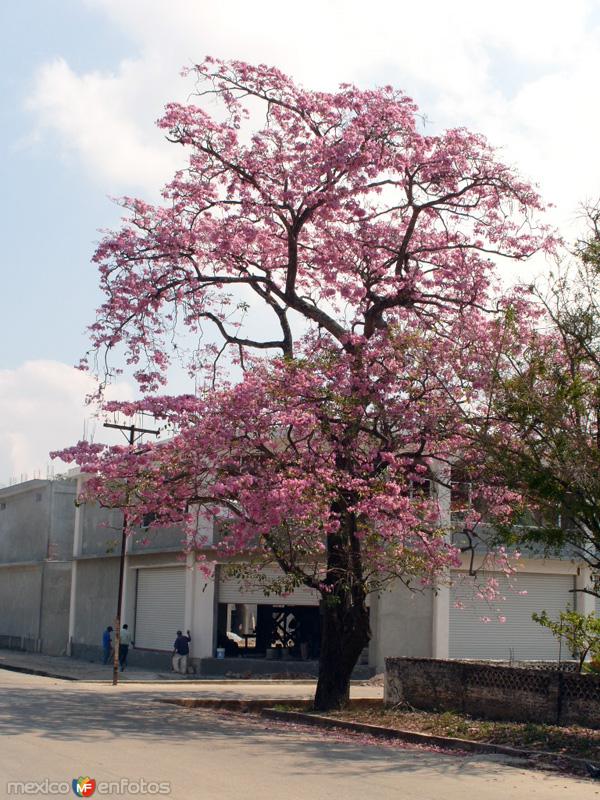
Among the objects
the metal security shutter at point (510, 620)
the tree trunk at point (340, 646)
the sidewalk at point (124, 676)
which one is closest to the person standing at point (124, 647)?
the sidewalk at point (124, 676)

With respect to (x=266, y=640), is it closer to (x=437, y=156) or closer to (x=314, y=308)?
(x=314, y=308)

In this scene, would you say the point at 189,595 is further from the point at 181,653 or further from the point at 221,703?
the point at 221,703

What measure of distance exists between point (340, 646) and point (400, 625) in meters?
12.1

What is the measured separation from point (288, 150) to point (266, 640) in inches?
795

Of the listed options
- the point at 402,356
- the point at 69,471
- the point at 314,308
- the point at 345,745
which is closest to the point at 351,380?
the point at 402,356

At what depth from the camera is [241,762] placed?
12258 mm

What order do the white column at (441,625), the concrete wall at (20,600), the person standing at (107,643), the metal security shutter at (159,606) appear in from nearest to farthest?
the white column at (441,625), the metal security shutter at (159,606), the person standing at (107,643), the concrete wall at (20,600)

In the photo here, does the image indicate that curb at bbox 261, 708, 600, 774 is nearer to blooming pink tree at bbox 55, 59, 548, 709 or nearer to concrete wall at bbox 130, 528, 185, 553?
blooming pink tree at bbox 55, 59, 548, 709

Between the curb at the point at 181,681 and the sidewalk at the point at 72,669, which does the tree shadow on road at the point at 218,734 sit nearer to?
the curb at the point at 181,681

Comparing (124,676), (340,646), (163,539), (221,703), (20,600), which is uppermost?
(163,539)

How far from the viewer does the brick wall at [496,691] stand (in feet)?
49.9

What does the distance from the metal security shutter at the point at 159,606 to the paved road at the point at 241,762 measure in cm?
1556

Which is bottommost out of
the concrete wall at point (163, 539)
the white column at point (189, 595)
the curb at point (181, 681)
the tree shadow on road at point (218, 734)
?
the curb at point (181, 681)

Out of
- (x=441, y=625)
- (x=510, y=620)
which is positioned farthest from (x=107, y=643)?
(x=510, y=620)
